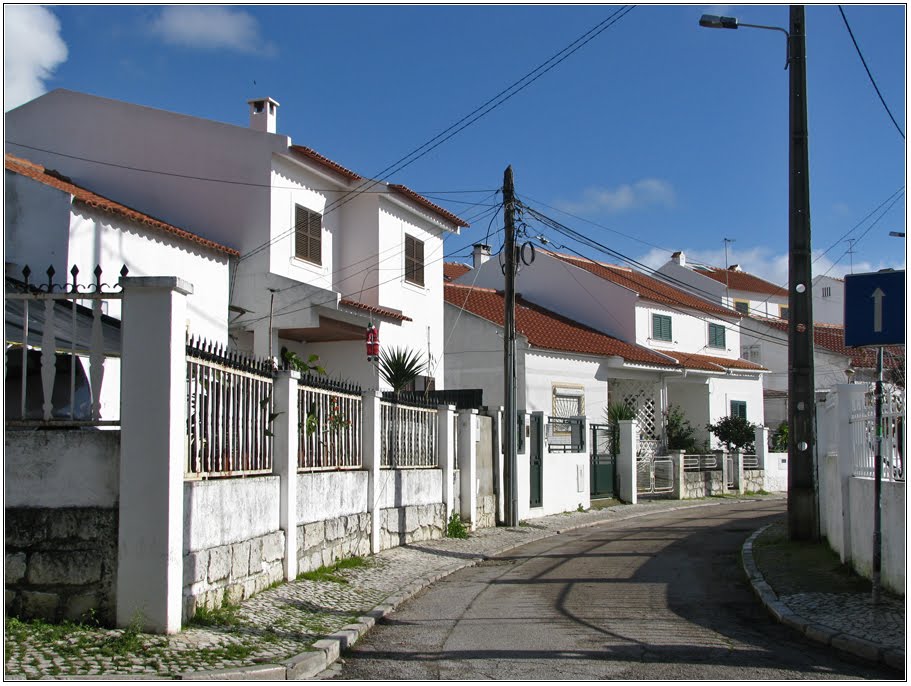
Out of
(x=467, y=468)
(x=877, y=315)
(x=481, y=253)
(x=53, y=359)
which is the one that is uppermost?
(x=481, y=253)

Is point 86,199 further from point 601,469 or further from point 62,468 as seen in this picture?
point 601,469

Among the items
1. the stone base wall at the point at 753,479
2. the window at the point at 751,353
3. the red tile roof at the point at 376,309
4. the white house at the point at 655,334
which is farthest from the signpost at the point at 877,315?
the window at the point at 751,353

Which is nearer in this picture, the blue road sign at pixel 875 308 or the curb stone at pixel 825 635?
the curb stone at pixel 825 635

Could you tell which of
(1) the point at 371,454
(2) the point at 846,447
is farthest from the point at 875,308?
(1) the point at 371,454

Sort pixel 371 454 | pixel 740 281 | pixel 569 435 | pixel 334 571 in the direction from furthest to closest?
pixel 740 281, pixel 569 435, pixel 371 454, pixel 334 571

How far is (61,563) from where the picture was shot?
7547mm

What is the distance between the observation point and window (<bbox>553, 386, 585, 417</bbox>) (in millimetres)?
30672

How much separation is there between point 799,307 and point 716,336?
997 inches

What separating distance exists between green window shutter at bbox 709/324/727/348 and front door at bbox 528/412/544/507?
19841 mm

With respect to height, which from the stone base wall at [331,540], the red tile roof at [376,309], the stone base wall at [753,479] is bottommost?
the stone base wall at [753,479]

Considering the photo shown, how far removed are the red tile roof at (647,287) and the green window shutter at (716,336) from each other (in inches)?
23.7

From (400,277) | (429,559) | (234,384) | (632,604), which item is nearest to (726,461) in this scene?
(400,277)

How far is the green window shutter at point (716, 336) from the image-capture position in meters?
39.2

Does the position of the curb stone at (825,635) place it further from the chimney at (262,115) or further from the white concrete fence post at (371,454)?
the chimney at (262,115)
